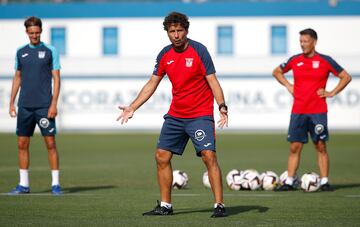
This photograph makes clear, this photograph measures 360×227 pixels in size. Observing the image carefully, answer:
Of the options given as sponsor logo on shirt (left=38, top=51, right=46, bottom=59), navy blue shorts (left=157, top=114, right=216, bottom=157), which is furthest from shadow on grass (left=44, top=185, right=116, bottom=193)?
navy blue shorts (left=157, top=114, right=216, bottom=157)

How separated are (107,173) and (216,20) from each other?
3090cm

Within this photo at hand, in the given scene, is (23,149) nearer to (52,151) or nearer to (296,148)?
(52,151)

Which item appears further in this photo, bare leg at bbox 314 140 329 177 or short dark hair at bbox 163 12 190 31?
bare leg at bbox 314 140 329 177

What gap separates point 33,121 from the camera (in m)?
15.0

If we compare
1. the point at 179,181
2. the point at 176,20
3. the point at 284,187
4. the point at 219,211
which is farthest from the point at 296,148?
the point at 176,20

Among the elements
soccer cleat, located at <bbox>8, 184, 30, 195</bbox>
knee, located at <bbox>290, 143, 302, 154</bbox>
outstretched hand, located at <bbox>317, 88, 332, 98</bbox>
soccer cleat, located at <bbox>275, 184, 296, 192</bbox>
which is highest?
outstretched hand, located at <bbox>317, 88, 332, 98</bbox>

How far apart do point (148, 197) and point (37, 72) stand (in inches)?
99.5

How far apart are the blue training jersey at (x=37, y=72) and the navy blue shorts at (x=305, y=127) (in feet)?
13.3

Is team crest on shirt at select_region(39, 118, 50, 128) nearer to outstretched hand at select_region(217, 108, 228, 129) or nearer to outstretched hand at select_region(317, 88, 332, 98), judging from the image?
outstretched hand at select_region(217, 108, 228, 129)

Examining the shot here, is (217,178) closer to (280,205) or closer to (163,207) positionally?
(163,207)

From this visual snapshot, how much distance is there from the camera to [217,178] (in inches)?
466

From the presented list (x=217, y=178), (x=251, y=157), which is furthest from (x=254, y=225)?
(x=251, y=157)

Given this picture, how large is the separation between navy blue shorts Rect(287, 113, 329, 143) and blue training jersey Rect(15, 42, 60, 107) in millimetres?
4066

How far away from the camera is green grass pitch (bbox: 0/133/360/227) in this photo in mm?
11664
